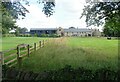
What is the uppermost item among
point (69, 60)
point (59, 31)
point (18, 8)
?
point (18, 8)

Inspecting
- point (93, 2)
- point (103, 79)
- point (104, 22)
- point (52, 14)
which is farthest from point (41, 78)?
point (104, 22)

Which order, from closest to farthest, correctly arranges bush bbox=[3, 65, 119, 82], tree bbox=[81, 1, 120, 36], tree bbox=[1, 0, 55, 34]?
1. bush bbox=[3, 65, 119, 82]
2. tree bbox=[1, 0, 55, 34]
3. tree bbox=[81, 1, 120, 36]

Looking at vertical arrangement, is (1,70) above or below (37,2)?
below

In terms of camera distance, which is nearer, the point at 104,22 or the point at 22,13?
the point at 22,13

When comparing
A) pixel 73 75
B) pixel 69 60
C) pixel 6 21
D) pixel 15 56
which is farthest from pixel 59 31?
pixel 73 75

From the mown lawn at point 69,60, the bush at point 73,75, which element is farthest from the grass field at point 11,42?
the bush at point 73,75

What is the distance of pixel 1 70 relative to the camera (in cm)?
531

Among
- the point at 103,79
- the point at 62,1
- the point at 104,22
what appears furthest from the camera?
the point at 104,22

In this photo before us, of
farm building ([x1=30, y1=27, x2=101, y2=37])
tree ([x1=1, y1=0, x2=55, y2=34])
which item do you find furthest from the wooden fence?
farm building ([x1=30, y1=27, x2=101, y2=37])

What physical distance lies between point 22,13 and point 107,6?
13.7ft

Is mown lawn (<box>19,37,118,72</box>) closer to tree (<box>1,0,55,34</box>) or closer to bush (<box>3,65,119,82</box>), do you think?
bush (<box>3,65,119,82</box>)

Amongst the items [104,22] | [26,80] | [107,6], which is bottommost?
[26,80]

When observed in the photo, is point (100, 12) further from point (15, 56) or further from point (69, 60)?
point (15, 56)

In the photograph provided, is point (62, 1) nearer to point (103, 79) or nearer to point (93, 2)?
point (93, 2)
